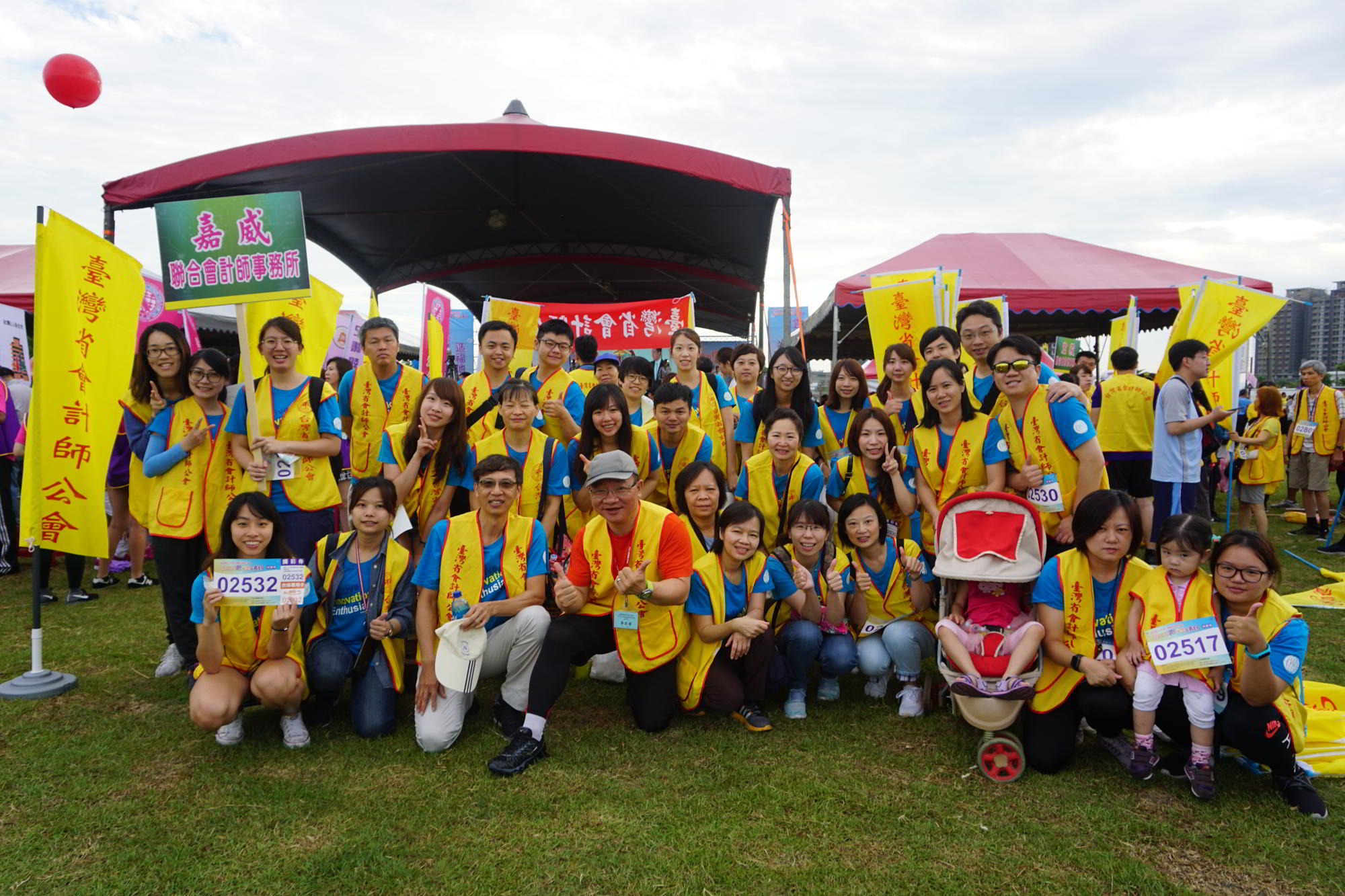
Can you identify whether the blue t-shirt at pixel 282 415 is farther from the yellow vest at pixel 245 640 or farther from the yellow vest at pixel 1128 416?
the yellow vest at pixel 1128 416

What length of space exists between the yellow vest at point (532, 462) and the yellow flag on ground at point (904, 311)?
8.71ft

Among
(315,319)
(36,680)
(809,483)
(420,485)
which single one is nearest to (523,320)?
(315,319)

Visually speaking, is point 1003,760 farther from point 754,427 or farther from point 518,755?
point 754,427

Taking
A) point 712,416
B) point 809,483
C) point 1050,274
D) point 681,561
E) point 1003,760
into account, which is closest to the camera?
A: point 1003,760

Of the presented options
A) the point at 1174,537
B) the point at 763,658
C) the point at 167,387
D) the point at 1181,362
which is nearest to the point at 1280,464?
the point at 1181,362

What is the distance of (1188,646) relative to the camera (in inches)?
103

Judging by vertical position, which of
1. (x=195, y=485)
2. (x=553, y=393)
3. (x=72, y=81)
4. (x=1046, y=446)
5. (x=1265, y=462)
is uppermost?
(x=72, y=81)

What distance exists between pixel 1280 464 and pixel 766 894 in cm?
797

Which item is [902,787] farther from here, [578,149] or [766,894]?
[578,149]

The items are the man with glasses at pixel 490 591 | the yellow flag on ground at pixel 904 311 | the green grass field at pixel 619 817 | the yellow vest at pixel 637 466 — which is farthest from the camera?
the yellow flag on ground at pixel 904 311

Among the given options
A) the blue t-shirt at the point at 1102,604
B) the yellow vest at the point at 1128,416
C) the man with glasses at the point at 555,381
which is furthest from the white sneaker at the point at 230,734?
the yellow vest at the point at 1128,416

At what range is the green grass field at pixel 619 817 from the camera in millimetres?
2281

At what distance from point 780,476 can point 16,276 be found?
1201cm

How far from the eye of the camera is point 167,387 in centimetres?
366
